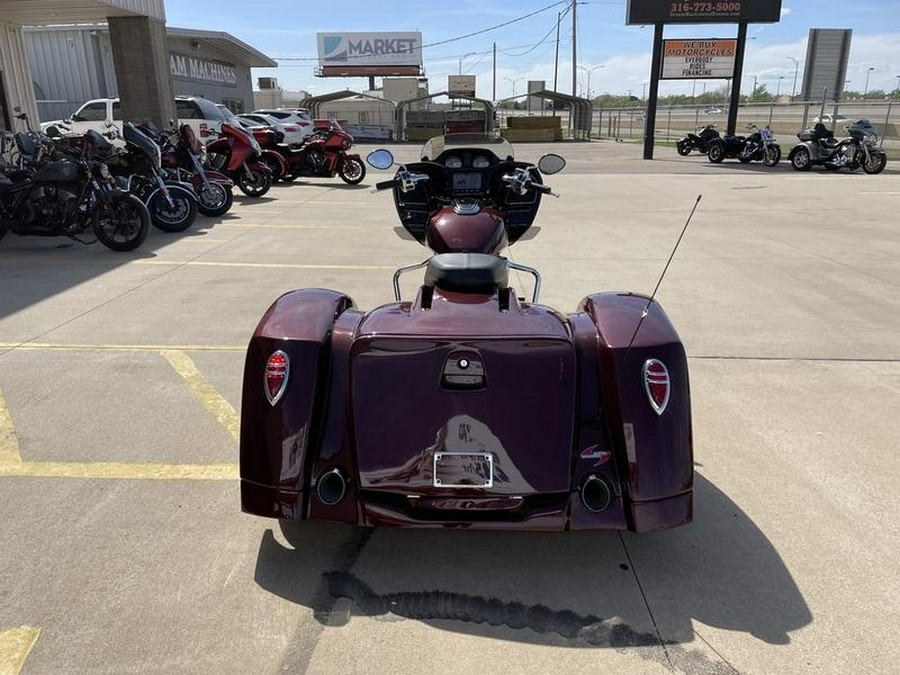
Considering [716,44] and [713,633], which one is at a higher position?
[716,44]

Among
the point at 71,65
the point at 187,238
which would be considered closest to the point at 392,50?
the point at 71,65

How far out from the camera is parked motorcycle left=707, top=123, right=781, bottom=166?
2106 cm

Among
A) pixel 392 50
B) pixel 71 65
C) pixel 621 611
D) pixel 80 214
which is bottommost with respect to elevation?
pixel 621 611

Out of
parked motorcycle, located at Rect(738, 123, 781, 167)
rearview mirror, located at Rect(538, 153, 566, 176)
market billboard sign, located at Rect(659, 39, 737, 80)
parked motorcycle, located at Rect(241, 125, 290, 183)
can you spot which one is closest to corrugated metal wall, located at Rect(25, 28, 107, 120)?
parked motorcycle, located at Rect(241, 125, 290, 183)

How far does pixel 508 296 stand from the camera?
266cm

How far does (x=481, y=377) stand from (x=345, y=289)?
4334 mm

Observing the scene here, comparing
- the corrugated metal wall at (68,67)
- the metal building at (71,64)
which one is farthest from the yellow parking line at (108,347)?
the corrugated metal wall at (68,67)

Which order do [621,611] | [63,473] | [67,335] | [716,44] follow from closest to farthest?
[621,611], [63,473], [67,335], [716,44]

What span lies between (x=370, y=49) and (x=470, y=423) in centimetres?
6243

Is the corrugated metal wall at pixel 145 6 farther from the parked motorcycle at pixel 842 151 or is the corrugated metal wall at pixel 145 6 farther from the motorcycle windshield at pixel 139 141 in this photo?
the parked motorcycle at pixel 842 151

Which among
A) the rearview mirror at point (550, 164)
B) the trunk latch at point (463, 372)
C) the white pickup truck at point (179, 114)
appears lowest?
the trunk latch at point (463, 372)

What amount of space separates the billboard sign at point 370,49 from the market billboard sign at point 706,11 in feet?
121

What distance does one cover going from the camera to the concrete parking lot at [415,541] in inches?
84.9

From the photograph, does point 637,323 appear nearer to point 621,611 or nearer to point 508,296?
point 508,296
